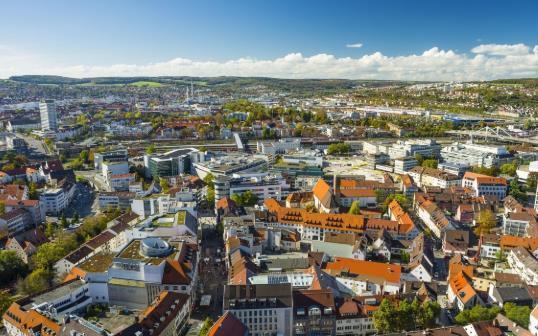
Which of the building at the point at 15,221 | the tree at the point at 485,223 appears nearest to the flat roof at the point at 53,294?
the building at the point at 15,221

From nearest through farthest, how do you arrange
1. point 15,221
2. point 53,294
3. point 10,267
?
point 53,294, point 10,267, point 15,221

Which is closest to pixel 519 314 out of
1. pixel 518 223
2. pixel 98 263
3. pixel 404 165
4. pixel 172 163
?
pixel 518 223

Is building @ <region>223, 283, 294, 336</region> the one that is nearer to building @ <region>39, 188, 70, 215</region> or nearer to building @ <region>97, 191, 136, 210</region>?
building @ <region>97, 191, 136, 210</region>

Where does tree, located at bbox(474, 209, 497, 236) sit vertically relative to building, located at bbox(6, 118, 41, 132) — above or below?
below

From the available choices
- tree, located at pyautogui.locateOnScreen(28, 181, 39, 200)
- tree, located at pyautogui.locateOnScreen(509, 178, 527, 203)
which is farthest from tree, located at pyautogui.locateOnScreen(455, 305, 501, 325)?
tree, located at pyautogui.locateOnScreen(28, 181, 39, 200)

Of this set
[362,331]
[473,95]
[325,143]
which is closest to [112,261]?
[362,331]

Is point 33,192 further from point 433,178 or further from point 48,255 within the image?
point 433,178

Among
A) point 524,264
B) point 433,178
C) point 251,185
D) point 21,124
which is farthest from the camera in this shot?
point 21,124
